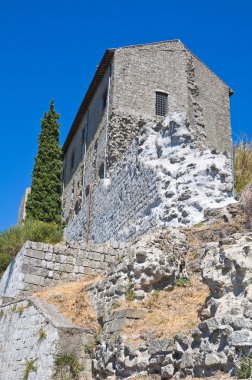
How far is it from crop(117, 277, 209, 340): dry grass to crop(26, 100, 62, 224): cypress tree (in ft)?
65.0

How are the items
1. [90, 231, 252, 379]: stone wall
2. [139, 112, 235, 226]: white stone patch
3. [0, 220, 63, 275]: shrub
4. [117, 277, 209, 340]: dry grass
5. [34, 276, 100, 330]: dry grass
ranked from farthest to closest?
[0, 220, 63, 275]: shrub
[139, 112, 235, 226]: white stone patch
[34, 276, 100, 330]: dry grass
[117, 277, 209, 340]: dry grass
[90, 231, 252, 379]: stone wall

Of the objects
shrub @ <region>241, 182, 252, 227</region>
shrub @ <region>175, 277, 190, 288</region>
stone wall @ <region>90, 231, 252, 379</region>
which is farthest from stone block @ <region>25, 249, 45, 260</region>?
stone wall @ <region>90, 231, 252, 379</region>

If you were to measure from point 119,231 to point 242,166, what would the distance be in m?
10.5

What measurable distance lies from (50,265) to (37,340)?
13.8 feet

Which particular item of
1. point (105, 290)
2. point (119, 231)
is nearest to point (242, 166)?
point (119, 231)

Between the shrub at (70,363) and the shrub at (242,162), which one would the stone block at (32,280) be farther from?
the shrub at (242,162)

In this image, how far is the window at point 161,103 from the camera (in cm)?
2619

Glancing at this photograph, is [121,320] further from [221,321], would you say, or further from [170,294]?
[221,321]

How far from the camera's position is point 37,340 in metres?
9.17

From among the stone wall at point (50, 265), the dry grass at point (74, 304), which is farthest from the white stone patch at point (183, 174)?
the dry grass at point (74, 304)

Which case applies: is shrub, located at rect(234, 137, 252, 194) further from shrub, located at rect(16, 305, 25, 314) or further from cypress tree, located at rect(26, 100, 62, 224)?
shrub, located at rect(16, 305, 25, 314)

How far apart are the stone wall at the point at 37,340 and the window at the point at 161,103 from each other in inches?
661

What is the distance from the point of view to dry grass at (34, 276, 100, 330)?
9.55m

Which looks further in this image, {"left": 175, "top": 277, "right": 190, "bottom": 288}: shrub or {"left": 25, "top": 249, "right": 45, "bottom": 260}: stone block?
{"left": 25, "top": 249, "right": 45, "bottom": 260}: stone block
